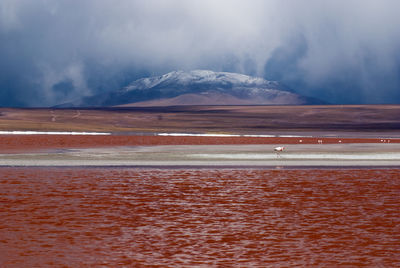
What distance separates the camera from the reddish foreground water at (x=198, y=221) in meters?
13.5

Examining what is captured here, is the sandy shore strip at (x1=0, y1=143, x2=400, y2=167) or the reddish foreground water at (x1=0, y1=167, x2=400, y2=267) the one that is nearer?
the reddish foreground water at (x1=0, y1=167, x2=400, y2=267)

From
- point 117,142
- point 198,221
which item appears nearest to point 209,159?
point 198,221

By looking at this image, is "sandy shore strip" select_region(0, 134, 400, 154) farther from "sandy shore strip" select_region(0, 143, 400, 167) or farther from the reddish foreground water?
the reddish foreground water

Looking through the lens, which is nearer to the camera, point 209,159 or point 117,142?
point 209,159

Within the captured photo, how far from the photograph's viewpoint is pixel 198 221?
17.7 metres

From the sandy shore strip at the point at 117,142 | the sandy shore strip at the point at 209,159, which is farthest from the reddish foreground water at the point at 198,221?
the sandy shore strip at the point at 117,142

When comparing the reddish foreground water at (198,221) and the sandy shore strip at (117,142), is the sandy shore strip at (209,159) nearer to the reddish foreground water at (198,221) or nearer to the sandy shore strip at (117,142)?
the reddish foreground water at (198,221)

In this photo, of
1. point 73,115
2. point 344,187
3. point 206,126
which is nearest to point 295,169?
point 344,187

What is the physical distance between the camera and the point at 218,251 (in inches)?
552

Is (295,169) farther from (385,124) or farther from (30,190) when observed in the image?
(385,124)

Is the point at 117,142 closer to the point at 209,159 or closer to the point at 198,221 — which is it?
the point at 209,159

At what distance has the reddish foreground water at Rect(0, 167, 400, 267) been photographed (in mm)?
13516

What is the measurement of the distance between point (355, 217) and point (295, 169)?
52.8ft

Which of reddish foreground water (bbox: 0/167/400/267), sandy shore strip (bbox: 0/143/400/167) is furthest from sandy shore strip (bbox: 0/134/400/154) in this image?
reddish foreground water (bbox: 0/167/400/267)
